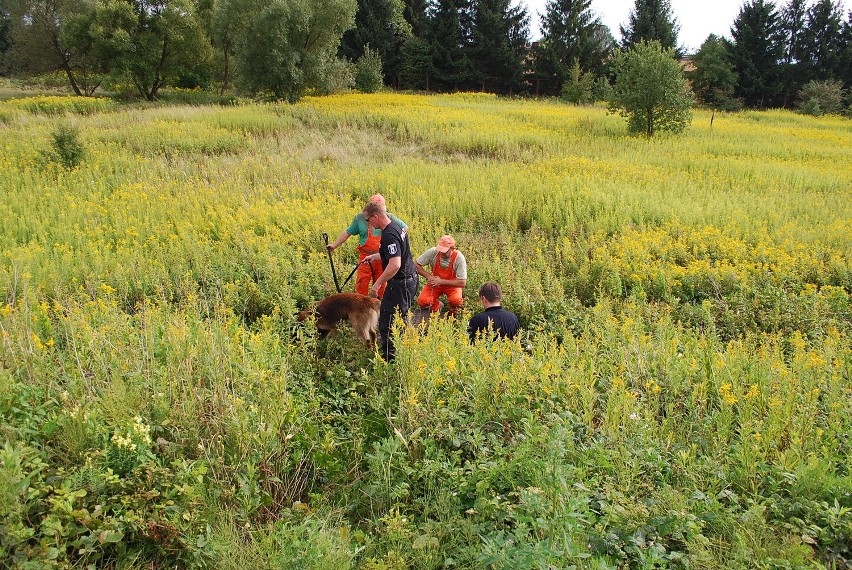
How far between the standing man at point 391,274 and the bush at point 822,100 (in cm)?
4207

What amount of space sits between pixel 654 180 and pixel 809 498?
445 inches

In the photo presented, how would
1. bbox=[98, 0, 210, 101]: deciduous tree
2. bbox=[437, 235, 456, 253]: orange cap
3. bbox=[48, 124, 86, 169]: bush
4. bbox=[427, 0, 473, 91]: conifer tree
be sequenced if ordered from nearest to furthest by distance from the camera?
bbox=[437, 235, 456, 253]: orange cap → bbox=[48, 124, 86, 169]: bush → bbox=[98, 0, 210, 101]: deciduous tree → bbox=[427, 0, 473, 91]: conifer tree

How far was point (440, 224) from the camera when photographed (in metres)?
10.5

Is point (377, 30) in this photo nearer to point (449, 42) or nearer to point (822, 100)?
point (449, 42)

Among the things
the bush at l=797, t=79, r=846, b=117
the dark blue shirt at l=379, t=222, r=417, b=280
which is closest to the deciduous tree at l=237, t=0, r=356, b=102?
the dark blue shirt at l=379, t=222, r=417, b=280

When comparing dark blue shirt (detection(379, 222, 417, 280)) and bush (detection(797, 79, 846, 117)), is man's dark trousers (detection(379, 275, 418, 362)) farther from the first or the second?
bush (detection(797, 79, 846, 117))

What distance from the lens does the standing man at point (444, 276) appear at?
7.08 metres

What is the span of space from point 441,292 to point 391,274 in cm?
171

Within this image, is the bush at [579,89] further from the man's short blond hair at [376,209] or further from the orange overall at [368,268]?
the man's short blond hair at [376,209]

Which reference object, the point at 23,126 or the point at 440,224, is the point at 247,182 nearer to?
the point at 440,224

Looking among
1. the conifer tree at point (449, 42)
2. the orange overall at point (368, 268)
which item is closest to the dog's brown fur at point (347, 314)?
the orange overall at point (368, 268)

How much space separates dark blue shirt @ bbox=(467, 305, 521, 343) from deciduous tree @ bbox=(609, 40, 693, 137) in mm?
17740

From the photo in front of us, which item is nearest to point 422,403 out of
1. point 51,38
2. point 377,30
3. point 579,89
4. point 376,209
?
point 376,209

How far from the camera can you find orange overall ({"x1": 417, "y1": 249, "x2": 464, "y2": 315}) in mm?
7215
